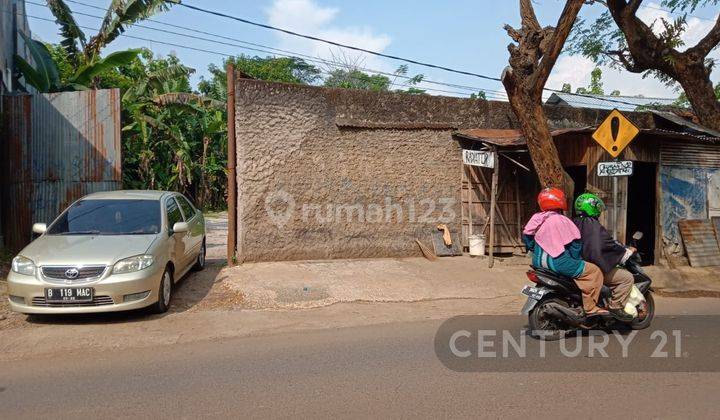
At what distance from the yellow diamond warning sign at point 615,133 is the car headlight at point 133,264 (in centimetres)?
674

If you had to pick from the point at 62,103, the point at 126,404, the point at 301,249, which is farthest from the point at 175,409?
the point at 62,103

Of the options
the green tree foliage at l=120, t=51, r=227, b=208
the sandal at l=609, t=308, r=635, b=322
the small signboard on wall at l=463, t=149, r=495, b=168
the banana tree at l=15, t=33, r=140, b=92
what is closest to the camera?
the sandal at l=609, t=308, r=635, b=322

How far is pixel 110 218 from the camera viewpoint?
25.7 ft

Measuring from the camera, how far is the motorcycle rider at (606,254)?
20.1 ft

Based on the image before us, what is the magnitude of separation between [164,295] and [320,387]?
3443mm

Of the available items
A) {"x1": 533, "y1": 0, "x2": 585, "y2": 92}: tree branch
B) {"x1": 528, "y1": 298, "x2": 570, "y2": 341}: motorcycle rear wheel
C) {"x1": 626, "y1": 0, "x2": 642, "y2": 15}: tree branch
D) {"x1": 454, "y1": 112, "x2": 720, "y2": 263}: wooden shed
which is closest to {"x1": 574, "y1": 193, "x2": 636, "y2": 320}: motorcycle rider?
{"x1": 528, "y1": 298, "x2": 570, "y2": 341}: motorcycle rear wheel

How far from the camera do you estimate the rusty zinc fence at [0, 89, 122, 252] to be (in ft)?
33.8

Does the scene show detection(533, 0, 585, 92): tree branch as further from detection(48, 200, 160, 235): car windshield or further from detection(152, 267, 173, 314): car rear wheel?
detection(152, 267, 173, 314): car rear wheel

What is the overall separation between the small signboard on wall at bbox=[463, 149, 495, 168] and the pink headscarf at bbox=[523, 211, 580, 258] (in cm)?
432

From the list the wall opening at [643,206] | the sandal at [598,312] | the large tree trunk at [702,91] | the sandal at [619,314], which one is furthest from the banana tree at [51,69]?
the large tree trunk at [702,91]

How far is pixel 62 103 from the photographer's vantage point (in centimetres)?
1034

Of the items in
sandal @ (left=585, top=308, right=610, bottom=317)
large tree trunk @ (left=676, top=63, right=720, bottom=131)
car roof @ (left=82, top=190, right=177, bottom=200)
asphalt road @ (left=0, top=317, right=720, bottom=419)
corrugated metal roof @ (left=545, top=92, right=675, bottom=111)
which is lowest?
asphalt road @ (left=0, top=317, right=720, bottom=419)

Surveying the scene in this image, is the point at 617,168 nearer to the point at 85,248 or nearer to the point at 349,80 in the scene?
the point at 85,248

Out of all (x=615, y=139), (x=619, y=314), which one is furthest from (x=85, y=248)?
(x=615, y=139)
